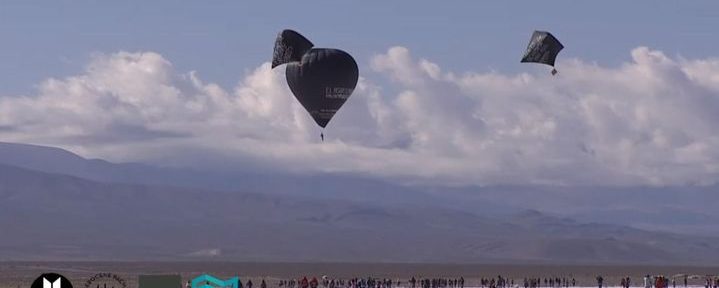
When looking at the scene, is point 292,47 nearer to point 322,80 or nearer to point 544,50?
point 322,80

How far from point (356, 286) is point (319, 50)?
2201 cm

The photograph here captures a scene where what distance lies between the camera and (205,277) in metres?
42.8

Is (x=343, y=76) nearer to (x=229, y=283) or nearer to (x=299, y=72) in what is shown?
(x=299, y=72)

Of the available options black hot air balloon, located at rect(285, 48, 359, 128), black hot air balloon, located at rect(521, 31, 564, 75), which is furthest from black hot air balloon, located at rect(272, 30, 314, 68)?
black hot air balloon, located at rect(521, 31, 564, 75)

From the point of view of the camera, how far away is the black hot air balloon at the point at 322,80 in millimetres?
69125

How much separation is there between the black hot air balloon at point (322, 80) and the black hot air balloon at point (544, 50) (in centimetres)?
1271

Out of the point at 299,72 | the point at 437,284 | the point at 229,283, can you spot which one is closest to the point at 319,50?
the point at 299,72

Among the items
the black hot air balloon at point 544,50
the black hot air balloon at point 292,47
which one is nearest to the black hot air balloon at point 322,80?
the black hot air balloon at point 292,47

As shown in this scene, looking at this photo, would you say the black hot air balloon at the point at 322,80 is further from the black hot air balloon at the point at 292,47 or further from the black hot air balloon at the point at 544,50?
the black hot air balloon at the point at 544,50

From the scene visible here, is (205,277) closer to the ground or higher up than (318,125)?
closer to the ground

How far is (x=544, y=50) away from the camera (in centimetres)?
5853

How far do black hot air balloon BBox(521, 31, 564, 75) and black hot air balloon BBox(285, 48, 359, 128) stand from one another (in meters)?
12.7

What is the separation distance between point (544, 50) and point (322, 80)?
14.0 m

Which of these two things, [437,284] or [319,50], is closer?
[319,50]
